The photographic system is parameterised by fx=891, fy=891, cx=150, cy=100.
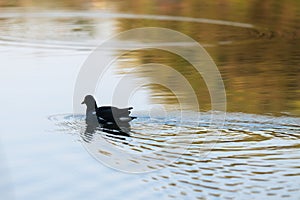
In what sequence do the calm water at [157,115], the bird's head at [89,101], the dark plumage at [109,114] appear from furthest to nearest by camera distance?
the bird's head at [89,101] → the dark plumage at [109,114] → the calm water at [157,115]

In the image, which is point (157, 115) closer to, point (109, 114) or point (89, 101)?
point (109, 114)

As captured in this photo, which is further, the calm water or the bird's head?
the bird's head

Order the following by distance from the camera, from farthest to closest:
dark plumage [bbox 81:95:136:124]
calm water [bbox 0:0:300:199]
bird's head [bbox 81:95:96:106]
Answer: bird's head [bbox 81:95:96:106] < dark plumage [bbox 81:95:136:124] < calm water [bbox 0:0:300:199]

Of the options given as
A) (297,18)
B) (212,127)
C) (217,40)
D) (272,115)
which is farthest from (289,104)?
(297,18)

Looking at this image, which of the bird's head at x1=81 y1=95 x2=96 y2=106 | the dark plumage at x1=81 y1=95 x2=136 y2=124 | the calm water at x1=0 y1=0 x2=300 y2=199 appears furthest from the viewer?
the bird's head at x1=81 y1=95 x2=96 y2=106

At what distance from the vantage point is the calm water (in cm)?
526

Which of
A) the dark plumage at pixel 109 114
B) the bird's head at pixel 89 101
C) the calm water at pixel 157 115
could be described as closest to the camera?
the calm water at pixel 157 115

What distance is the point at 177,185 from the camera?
5199mm

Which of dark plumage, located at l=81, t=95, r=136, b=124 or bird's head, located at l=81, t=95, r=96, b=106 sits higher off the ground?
bird's head, located at l=81, t=95, r=96, b=106

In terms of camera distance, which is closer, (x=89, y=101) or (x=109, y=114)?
(x=109, y=114)

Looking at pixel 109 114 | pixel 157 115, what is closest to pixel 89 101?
pixel 109 114

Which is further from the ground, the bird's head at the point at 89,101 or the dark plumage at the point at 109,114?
the bird's head at the point at 89,101

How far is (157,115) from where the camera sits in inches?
269

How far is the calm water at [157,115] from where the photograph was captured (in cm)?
526
